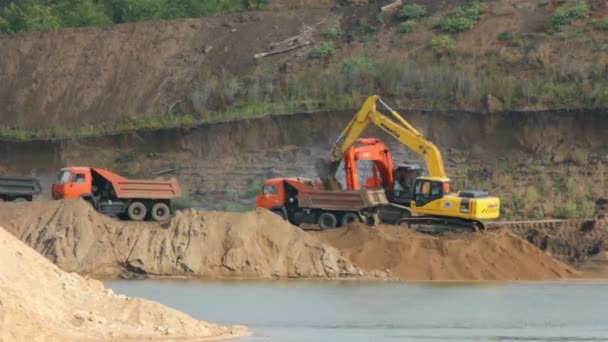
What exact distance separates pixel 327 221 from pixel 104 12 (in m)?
34.8

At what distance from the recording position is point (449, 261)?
4391cm

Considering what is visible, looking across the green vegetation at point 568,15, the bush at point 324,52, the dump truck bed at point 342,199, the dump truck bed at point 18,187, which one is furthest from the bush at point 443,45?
the dump truck bed at point 18,187

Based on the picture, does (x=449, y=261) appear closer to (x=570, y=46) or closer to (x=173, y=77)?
(x=570, y=46)

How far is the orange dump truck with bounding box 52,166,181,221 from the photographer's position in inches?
1976

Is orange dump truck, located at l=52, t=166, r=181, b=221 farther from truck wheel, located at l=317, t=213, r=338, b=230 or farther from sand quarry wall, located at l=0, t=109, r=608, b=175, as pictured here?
sand quarry wall, located at l=0, t=109, r=608, b=175

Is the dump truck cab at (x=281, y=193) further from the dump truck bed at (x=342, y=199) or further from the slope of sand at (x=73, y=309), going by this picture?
the slope of sand at (x=73, y=309)

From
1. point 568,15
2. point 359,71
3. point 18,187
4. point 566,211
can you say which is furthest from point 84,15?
point 566,211

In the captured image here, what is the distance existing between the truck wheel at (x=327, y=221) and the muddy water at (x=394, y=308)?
733 centimetres

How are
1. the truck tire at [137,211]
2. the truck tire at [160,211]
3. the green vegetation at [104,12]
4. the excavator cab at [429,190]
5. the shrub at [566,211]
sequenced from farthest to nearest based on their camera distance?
1. the green vegetation at [104,12]
2. the shrub at [566,211]
3. the truck tire at [160,211]
4. the truck tire at [137,211]
5. the excavator cab at [429,190]

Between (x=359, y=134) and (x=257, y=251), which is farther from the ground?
(x=359, y=134)

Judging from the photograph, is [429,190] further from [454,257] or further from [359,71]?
[359,71]

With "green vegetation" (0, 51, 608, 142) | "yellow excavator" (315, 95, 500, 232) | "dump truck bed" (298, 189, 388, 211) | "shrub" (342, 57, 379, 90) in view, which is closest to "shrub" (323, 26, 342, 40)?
"green vegetation" (0, 51, 608, 142)

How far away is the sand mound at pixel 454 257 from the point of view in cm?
4362

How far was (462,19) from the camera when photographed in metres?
65.9
